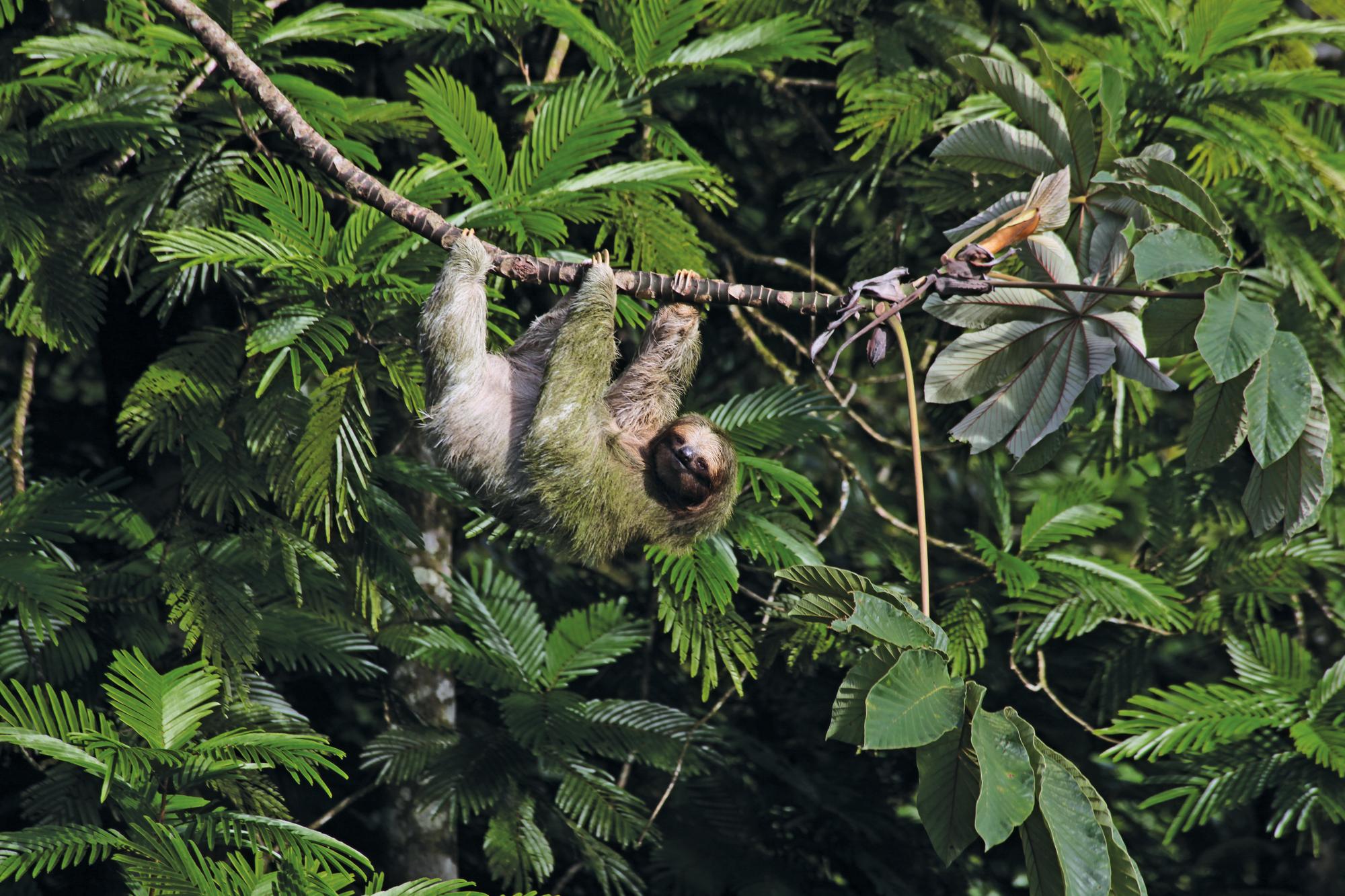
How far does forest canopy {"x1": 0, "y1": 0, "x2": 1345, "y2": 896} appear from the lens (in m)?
2.80

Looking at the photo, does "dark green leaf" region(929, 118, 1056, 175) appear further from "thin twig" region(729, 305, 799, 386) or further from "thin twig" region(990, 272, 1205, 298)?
"thin twig" region(729, 305, 799, 386)

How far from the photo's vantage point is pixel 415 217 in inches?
125

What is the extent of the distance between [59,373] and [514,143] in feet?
12.4

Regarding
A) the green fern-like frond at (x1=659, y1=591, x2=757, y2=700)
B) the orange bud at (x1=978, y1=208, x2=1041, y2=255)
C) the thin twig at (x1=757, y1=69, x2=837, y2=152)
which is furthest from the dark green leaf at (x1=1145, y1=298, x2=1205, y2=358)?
the thin twig at (x1=757, y1=69, x2=837, y2=152)

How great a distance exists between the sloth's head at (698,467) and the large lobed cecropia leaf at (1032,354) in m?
1.18

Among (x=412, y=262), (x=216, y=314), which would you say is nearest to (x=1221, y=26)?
(x=412, y=262)

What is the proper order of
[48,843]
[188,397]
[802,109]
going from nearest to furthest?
[48,843], [188,397], [802,109]

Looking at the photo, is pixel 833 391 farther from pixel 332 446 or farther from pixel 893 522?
pixel 332 446

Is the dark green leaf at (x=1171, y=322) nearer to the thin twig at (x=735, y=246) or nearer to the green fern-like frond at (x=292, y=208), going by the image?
the green fern-like frond at (x=292, y=208)

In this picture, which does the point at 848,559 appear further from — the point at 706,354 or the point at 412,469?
the point at 412,469

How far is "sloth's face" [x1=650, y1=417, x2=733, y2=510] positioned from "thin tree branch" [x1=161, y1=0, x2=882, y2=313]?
34.3 inches

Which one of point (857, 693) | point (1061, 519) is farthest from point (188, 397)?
point (1061, 519)

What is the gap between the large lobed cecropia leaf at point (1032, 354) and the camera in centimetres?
288

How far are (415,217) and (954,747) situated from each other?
85.2 inches
